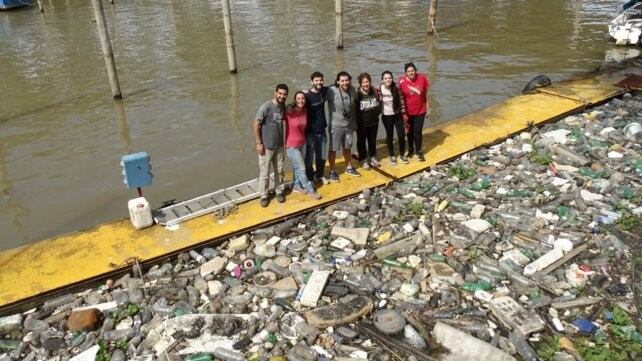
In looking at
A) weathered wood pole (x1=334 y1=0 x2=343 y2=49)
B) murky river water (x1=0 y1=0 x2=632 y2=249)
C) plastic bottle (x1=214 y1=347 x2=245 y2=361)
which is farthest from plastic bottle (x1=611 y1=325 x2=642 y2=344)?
weathered wood pole (x1=334 y1=0 x2=343 y2=49)

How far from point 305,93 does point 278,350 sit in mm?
3469

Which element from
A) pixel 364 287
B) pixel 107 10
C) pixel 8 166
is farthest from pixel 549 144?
pixel 107 10

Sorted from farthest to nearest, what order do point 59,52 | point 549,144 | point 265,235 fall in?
point 59,52
point 549,144
point 265,235

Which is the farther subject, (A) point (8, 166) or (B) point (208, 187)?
(A) point (8, 166)

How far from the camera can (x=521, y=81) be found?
15.9 m

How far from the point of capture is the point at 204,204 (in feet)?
24.2

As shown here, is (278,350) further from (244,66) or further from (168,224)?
(244,66)

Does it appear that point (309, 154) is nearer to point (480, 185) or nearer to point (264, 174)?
point (264, 174)

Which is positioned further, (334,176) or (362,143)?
(362,143)

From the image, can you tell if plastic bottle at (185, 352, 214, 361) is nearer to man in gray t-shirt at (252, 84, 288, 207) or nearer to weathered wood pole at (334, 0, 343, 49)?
man in gray t-shirt at (252, 84, 288, 207)

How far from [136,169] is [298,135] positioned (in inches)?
86.5

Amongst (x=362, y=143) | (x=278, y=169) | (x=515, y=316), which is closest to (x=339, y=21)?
(x=362, y=143)

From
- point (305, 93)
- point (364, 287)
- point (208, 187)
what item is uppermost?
point (305, 93)

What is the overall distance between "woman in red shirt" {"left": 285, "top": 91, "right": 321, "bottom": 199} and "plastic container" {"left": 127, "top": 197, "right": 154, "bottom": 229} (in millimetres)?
2096
